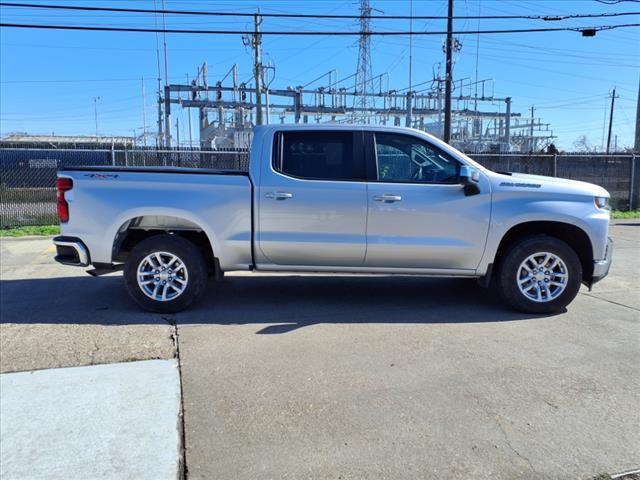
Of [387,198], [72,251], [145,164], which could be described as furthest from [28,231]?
[387,198]

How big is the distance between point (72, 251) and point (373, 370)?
3496 millimetres

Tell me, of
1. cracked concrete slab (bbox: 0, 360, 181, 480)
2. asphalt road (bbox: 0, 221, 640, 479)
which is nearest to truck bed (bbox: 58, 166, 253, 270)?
asphalt road (bbox: 0, 221, 640, 479)

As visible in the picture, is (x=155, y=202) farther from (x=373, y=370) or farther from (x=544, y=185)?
(x=544, y=185)

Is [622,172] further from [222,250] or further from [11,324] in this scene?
[11,324]

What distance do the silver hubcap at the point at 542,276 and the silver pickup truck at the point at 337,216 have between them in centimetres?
1

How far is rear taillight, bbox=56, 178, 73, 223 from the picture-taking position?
5.36 m

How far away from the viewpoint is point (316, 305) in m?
5.91

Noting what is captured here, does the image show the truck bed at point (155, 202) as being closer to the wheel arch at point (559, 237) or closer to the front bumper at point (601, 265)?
the wheel arch at point (559, 237)

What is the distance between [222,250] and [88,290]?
2385 mm

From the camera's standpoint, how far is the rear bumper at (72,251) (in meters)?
5.45

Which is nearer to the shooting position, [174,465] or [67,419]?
[174,465]

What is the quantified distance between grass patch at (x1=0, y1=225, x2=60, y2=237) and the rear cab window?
8925 mm

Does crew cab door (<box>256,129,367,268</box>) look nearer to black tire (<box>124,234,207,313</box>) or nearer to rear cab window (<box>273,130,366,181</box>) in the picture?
rear cab window (<box>273,130,366,181</box>)

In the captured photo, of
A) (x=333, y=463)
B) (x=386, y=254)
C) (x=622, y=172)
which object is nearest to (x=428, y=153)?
(x=386, y=254)
